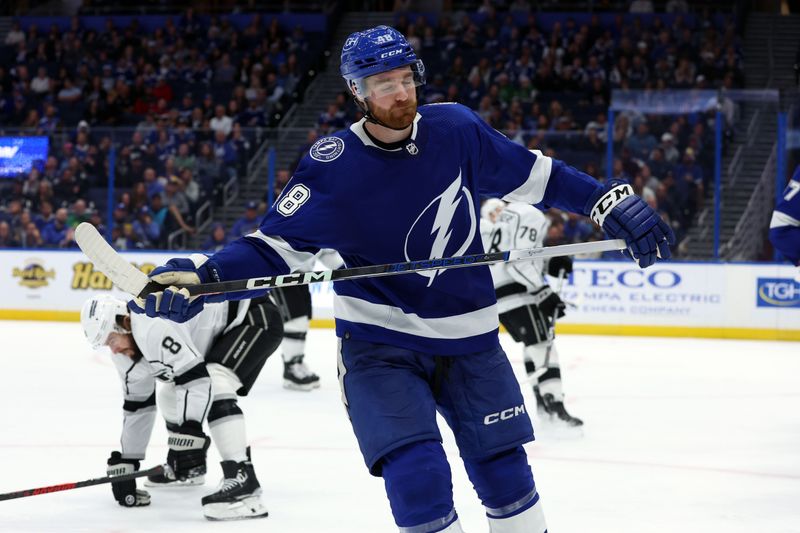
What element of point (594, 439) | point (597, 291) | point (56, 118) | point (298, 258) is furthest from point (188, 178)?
point (298, 258)

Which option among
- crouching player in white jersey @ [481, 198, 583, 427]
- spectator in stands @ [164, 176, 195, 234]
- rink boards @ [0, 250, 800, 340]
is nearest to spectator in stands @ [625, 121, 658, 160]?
rink boards @ [0, 250, 800, 340]

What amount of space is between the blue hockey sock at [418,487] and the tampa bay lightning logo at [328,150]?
656 millimetres

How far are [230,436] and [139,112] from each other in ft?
38.6

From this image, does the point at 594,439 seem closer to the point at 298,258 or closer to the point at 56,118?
the point at 298,258

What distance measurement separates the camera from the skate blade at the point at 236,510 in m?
3.79

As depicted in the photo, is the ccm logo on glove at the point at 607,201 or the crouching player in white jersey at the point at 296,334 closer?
the ccm logo on glove at the point at 607,201

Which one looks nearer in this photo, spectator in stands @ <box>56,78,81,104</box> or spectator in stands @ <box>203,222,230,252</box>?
spectator in stands @ <box>203,222,230,252</box>

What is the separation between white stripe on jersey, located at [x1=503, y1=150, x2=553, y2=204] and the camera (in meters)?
2.67

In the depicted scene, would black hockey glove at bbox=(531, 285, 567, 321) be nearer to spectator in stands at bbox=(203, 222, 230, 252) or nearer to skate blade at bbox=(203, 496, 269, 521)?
skate blade at bbox=(203, 496, 269, 521)

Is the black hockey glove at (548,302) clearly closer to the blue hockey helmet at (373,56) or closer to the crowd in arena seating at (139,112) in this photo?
the blue hockey helmet at (373,56)

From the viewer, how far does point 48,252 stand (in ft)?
36.6

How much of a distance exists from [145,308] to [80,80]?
14.3 metres

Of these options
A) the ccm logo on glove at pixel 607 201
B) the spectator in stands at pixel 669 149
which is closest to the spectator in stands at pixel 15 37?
the spectator in stands at pixel 669 149

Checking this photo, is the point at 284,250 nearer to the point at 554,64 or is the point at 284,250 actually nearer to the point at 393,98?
the point at 393,98
